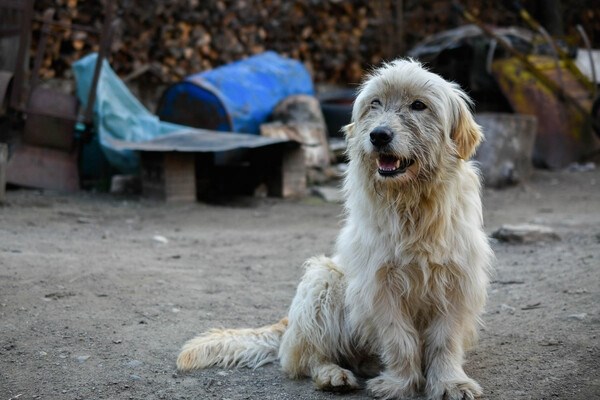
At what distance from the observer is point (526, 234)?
6.81m

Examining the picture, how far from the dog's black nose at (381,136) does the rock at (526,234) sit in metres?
3.61

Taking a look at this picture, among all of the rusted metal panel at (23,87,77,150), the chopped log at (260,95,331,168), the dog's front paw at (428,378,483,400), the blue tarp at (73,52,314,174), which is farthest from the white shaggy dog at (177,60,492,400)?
the chopped log at (260,95,331,168)

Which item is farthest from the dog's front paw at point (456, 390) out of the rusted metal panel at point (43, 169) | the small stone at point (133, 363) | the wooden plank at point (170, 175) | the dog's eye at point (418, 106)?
the rusted metal panel at point (43, 169)

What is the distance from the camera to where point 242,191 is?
10.2m

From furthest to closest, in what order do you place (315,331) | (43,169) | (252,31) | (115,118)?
1. (252,31)
2. (115,118)
3. (43,169)
4. (315,331)

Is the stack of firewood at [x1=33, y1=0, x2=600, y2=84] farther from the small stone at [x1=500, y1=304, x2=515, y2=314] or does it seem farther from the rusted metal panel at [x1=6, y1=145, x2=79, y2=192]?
the small stone at [x1=500, y1=304, x2=515, y2=314]

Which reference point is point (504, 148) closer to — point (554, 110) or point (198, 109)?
point (554, 110)

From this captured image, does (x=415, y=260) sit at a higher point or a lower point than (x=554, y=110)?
lower

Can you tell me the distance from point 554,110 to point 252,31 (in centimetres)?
545

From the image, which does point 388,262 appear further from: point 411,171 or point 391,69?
point 391,69

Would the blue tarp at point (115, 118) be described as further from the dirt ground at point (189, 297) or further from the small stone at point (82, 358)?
the small stone at point (82, 358)

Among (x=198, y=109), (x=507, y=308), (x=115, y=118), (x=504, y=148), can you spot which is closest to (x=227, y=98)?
(x=198, y=109)

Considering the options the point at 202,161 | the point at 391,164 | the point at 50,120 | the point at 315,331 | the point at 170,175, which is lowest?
the point at 315,331

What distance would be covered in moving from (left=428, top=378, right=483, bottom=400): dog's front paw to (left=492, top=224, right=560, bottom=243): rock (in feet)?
11.4
